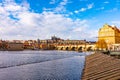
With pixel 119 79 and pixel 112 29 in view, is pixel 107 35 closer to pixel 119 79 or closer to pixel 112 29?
pixel 112 29

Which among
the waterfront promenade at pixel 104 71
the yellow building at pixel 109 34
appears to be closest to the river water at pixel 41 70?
the waterfront promenade at pixel 104 71

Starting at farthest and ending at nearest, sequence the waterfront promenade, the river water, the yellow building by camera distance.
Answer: the yellow building → the river water → the waterfront promenade

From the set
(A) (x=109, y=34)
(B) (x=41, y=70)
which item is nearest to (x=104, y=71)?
(B) (x=41, y=70)

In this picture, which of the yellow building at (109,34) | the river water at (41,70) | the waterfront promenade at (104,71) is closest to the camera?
the waterfront promenade at (104,71)

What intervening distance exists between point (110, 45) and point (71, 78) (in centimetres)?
15120

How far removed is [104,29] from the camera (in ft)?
627

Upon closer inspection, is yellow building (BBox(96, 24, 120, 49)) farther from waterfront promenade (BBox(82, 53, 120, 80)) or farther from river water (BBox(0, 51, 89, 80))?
waterfront promenade (BBox(82, 53, 120, 80))

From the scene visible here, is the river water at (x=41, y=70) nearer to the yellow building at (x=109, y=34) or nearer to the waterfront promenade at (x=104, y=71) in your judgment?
the waterfront promenade at (x=104, y=71)

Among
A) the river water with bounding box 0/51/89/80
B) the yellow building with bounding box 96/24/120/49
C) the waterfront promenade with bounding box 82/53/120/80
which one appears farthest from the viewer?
the yellow building with bounding box 96/24/120/49

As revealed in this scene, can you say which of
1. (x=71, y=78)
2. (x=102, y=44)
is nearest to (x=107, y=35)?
(x=102, y=44)

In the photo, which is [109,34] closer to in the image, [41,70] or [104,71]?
[41,70]

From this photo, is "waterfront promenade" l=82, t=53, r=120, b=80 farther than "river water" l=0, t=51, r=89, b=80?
No

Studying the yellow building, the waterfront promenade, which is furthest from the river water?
the yellow building

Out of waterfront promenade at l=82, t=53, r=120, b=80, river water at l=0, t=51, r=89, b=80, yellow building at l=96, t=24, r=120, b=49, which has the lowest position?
river water at l=0, t=51, r=89, b=80
